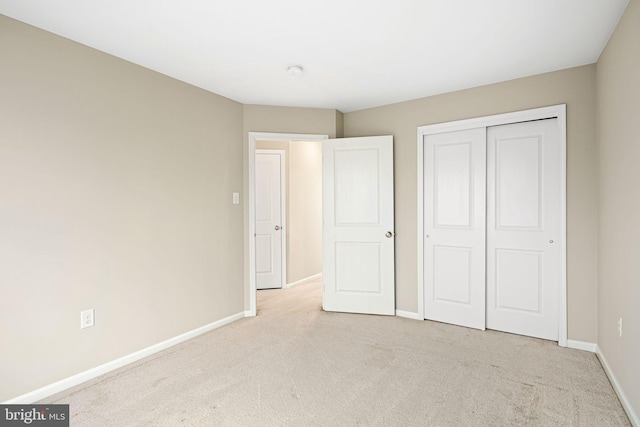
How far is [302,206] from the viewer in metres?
5.66

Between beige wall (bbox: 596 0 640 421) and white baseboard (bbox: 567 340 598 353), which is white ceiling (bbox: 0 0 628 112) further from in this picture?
white baseboard (bbox: 567 340 598 353)

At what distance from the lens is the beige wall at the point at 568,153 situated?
291cm

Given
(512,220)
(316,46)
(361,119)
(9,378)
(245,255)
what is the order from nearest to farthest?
(9,378)
(316,46)
(512,220)
(245,255)
(361,119)

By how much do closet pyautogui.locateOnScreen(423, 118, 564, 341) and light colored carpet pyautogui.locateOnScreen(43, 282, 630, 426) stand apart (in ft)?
0.94

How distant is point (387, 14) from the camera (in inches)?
85.2

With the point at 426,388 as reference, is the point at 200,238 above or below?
above

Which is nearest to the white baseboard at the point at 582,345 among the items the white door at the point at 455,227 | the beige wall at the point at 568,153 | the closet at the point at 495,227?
the beige wall at the point at 568,153

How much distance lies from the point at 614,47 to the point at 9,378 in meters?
4.33

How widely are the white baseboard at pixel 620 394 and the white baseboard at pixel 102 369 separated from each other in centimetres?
318

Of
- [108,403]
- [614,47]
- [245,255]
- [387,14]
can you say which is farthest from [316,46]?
[108,403]

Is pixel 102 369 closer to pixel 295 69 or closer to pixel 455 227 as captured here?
pixel 295 69

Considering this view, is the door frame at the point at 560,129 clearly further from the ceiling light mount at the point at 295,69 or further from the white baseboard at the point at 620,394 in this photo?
the ceiling light mount at the point at 295,69

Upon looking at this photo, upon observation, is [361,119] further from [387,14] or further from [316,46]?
[387,14]

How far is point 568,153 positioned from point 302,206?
3580 mm
